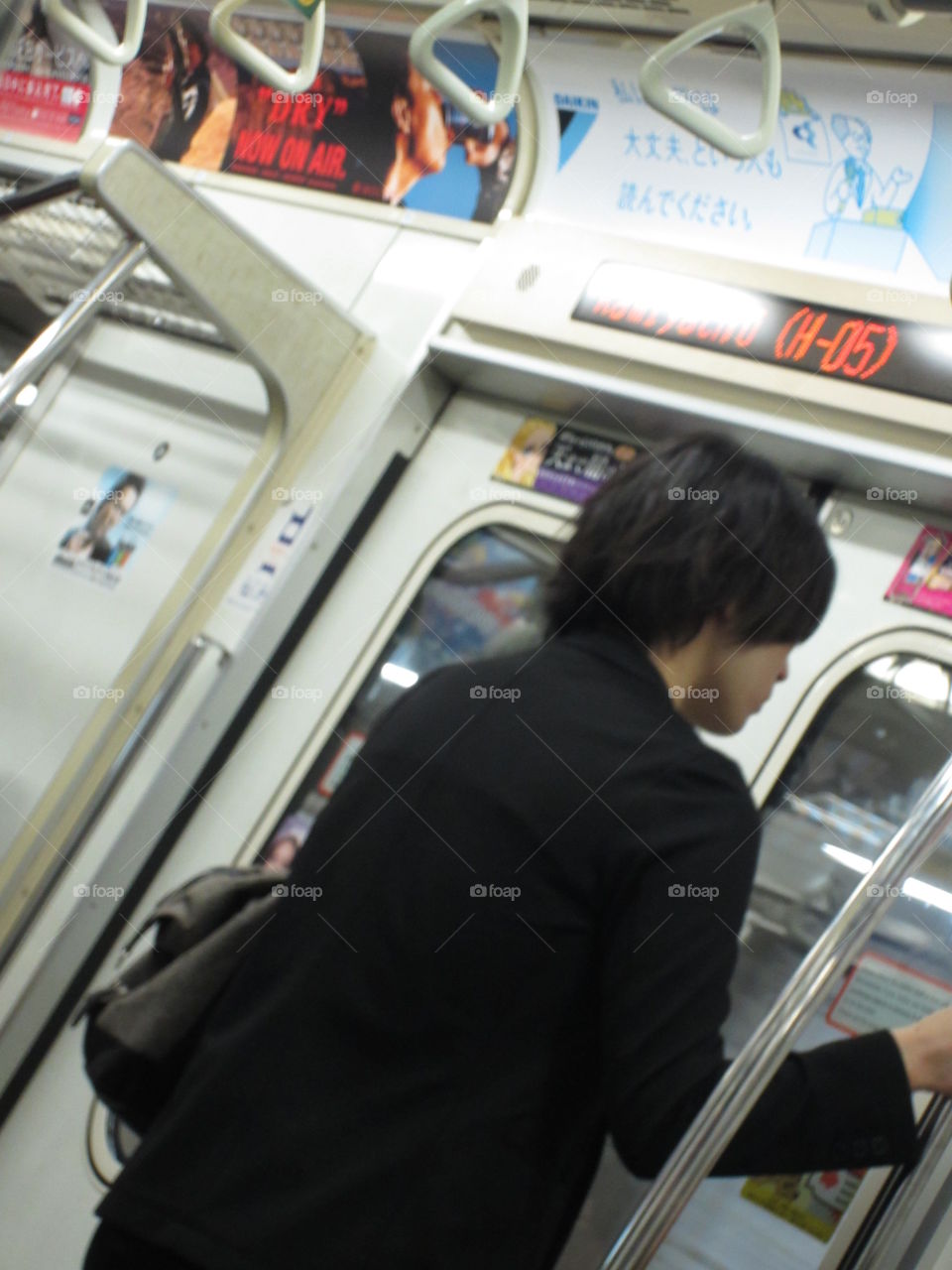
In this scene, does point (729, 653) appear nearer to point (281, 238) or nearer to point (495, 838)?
point (495, 838)

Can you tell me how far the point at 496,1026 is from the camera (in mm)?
1045

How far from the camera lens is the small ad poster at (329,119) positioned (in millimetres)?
3031

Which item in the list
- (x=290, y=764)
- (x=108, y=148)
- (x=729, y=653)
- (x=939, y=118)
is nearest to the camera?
(x=729, y=653)

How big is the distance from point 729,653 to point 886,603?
1135mm

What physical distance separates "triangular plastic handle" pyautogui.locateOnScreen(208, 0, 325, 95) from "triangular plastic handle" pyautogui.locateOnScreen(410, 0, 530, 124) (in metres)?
0.34

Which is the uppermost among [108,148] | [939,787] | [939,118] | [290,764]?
[939,118]

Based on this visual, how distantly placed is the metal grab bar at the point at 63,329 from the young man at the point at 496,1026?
5.02 ft

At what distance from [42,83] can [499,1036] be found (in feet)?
13.4

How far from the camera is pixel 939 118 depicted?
247 centimetres

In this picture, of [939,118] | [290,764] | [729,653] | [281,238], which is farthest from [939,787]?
[281,238]

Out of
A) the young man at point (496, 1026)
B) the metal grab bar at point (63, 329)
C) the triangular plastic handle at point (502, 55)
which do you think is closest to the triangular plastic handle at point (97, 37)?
the metal grab bar at point (63, 329)

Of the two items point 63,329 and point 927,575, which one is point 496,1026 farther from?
point 63,329

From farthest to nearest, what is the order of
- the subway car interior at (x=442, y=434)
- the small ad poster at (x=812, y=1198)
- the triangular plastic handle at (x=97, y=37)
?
the triangular plastic handle at (x=97, y=37) → the subway car interior at (x=442, y=434) → the small ad poster at (x=812, y=1198)

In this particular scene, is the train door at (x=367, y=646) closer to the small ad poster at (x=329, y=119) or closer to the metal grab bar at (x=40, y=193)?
the small ad poster at (x=329, y=119)
